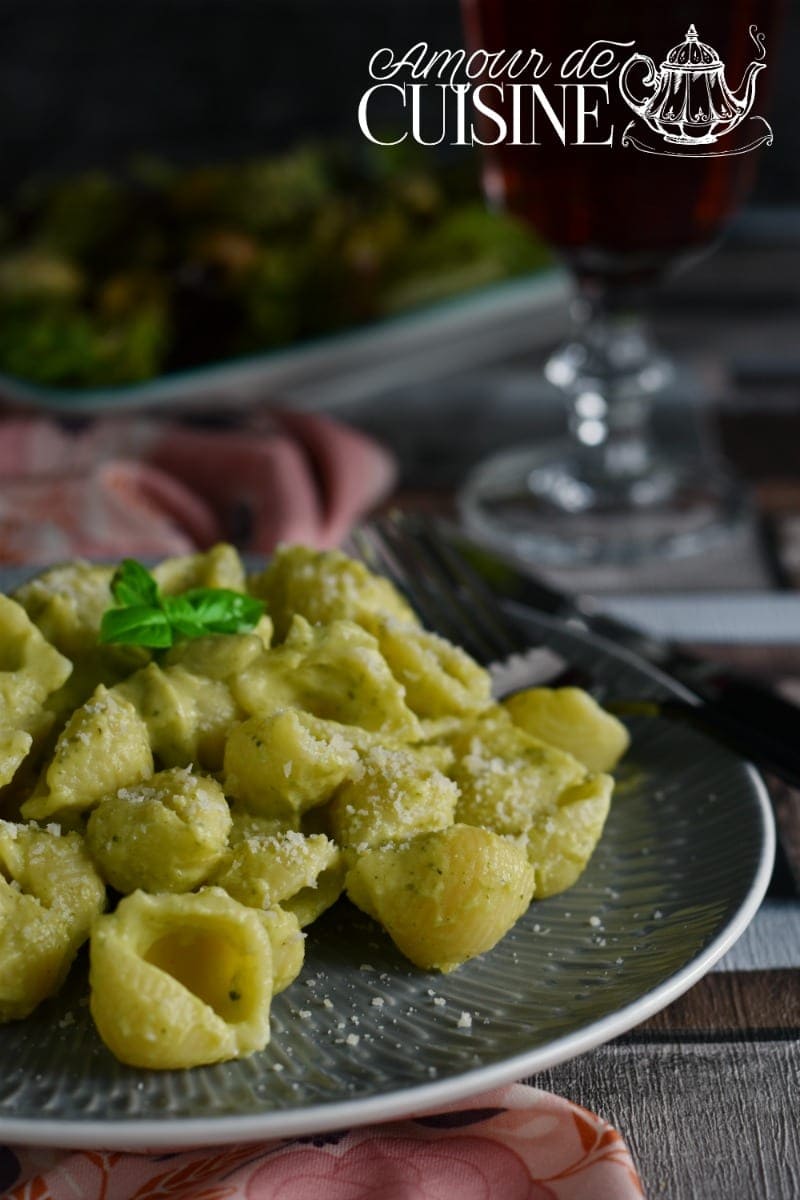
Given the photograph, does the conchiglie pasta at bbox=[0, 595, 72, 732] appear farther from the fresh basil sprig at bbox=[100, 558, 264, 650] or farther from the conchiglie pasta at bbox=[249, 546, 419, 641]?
the conchiglie pasta at bbox=[249, 546, 419, 641]

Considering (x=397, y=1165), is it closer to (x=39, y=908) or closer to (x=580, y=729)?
(x=39, y=908)

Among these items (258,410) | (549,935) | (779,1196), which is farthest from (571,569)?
(779,1196)

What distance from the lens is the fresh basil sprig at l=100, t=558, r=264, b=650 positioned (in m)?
1.09

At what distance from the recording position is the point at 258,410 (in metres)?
2.29

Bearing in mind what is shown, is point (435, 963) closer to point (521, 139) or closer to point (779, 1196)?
point (779, 1196)


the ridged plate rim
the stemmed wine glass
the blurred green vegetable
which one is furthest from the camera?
the blurred green vegetable

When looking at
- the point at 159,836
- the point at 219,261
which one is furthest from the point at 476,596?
the point at 219,261

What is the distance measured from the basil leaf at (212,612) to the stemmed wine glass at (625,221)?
877 millimetres

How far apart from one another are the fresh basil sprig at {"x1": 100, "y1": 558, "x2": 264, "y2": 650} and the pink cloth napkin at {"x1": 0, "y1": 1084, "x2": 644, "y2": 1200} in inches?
13.9

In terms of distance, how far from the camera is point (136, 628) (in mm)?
1091

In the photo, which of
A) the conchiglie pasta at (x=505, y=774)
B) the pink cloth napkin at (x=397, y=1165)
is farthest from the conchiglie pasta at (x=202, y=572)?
the pink cloth napkin at (x=397, y=1165)

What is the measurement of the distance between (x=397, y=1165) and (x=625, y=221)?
132cm

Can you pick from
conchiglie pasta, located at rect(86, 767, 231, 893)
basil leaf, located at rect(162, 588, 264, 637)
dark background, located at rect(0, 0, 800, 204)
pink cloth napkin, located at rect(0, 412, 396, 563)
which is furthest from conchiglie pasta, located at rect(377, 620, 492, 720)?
dark background, located at rect(0, 0, 800, 204)

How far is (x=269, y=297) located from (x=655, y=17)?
3.07 feet
